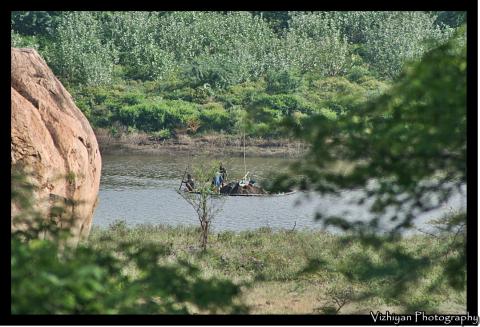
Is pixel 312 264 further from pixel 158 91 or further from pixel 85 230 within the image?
pixel 158 91

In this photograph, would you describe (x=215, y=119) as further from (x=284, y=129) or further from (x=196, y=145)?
(x=284, y=129)

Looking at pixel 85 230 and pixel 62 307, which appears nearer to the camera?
pixel 62 307

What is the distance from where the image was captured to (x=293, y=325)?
17.7 feet

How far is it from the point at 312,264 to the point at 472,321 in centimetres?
92

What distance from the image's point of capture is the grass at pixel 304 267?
5268mm

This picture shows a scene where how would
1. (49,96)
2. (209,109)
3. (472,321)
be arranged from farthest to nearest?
(209,109) < (49,96) < (472,321)

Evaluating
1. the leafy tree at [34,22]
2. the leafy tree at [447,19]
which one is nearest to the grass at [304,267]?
the leafy tree at [34,22]

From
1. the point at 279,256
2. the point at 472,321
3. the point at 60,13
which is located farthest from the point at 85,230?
the point at 60,13

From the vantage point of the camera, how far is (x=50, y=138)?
348 inches

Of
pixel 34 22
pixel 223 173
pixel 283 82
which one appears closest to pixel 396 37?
pixel 283 82

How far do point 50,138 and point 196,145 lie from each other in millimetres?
21452

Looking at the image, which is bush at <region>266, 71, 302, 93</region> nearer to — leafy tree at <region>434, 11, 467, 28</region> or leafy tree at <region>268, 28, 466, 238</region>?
leafy tree at <region>434, 11, 467, 28</region>

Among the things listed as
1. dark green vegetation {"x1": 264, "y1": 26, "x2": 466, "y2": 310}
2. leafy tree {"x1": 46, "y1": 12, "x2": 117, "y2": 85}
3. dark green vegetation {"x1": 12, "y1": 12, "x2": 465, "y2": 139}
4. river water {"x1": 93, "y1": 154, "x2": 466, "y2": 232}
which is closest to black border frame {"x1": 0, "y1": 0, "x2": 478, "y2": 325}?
dark green vegetation {"x1": 264, "y1": 26, "x2": 466, "y2": 310}

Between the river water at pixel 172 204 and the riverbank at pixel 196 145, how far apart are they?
2194 mm
